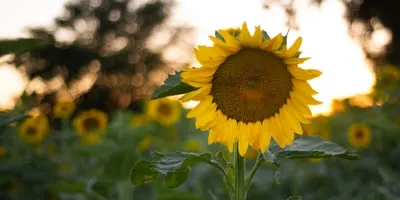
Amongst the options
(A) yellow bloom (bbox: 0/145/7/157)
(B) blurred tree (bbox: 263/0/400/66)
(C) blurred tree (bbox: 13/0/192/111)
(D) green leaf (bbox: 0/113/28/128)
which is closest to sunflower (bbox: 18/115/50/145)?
(A) yellow bloom (bbox: 0/145/7/157)

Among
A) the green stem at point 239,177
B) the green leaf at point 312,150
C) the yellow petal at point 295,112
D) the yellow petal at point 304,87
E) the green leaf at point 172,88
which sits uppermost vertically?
the green leaf at point 172,88

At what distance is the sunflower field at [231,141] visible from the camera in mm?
1436

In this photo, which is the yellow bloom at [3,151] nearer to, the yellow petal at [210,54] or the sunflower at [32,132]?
the sunflower at [32,132]

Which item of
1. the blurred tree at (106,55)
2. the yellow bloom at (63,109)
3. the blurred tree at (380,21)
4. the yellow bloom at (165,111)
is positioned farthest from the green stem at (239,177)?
the blurred tree at (106,55)

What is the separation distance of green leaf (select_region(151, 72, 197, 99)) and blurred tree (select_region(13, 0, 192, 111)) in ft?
81.1

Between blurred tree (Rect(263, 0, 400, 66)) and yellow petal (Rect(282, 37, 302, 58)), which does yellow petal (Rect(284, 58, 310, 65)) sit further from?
blurred tree (Rect(263, 0, 400, 66))

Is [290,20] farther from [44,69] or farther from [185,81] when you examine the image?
[44,69]

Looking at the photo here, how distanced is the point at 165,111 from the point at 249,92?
370 centimetres

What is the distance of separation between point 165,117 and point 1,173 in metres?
1.69

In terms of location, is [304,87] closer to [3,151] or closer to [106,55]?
[3,151]

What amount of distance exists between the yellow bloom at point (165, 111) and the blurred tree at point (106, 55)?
20957mm

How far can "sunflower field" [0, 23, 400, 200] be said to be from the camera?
1.44 meters

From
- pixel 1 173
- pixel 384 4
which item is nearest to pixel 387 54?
pixel 384 4

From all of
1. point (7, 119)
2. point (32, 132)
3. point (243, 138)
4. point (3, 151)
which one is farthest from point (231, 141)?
point (32, 132)
